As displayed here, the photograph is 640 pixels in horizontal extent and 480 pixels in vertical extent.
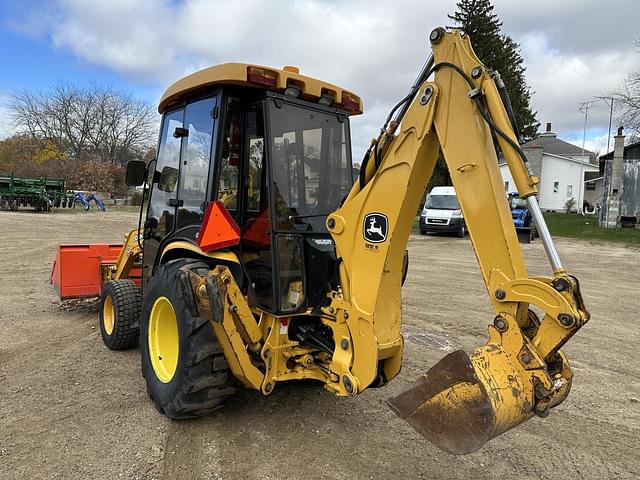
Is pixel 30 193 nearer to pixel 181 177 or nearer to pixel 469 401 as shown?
pixel 181 177

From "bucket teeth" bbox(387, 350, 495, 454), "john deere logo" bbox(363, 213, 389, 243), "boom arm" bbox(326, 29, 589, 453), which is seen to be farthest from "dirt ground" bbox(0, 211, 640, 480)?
"john deere logo" bbox(363, 213, 389, 243)

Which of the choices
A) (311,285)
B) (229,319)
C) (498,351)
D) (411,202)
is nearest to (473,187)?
(411,202)

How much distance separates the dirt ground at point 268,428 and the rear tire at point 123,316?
132 millimetres

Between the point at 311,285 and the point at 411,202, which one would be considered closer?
the point at 411,202

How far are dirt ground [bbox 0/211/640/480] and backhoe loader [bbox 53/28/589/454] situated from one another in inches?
12.6

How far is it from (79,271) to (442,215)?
49.6 ft

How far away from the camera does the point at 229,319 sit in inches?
117

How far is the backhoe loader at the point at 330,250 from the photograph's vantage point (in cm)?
221

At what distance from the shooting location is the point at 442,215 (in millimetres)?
18750

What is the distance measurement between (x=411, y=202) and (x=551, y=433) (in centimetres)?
209

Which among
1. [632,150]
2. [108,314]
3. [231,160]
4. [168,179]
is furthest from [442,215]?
[231,160]

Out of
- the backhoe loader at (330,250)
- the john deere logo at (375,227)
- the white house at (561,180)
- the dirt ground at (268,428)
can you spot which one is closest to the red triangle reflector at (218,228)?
the backhoe loader at (330,250)

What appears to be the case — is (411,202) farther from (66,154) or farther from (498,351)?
(66,154)

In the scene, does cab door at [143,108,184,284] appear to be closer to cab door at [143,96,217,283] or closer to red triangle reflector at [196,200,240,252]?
cab door at [143,96,217,283]
